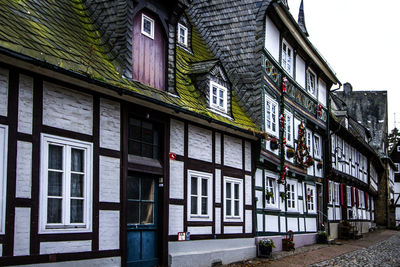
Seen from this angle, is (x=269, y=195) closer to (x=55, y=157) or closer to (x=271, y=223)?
(x=271, y=223)

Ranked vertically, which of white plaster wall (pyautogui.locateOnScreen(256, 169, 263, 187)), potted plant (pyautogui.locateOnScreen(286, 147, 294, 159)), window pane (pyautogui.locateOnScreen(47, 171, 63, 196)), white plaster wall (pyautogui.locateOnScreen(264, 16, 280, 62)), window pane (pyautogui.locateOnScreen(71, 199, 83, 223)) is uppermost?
white plaster wall (pyautogui.locateOnScreen(264, 16, 280, 62))

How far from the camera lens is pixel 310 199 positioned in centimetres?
2480

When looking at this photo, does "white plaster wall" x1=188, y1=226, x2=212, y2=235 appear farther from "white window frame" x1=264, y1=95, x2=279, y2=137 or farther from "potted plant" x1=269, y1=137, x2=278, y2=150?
"white window frame" x1=264, y1=95, x2=279, y2=137

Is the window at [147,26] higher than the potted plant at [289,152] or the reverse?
higher

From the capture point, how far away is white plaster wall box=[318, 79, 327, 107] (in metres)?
27.2

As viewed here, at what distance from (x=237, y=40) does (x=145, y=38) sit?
6.93 meters

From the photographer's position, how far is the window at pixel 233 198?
53.5 feet

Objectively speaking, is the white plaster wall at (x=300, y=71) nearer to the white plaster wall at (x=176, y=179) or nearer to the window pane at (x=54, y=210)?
the white plaster wall at (x=176, y=179)

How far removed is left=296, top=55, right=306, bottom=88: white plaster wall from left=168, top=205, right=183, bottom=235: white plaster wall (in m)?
11.4

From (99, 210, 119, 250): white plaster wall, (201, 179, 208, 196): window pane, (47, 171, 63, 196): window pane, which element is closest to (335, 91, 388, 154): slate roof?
(201, 179, 208, 196): window pane

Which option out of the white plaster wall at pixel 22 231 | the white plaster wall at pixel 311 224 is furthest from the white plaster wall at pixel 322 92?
the white plaster wall at pixel 22 231

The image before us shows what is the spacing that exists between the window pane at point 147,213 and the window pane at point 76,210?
7.99ft

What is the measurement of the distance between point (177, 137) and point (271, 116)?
6.73 metres

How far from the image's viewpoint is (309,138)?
2561 cm
